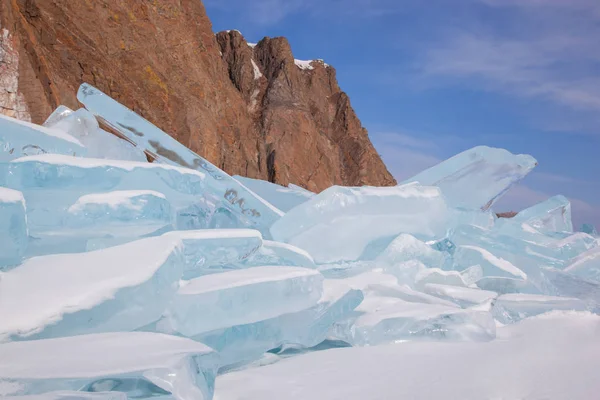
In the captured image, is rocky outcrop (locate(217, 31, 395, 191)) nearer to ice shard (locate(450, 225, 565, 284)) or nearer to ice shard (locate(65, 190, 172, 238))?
ice shard (locate(450, 225, 565, 284))

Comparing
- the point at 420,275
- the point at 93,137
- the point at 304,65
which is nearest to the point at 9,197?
the point at 93,137

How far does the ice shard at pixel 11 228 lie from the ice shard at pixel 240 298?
14.7 inches

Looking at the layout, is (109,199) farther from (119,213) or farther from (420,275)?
(420,275)

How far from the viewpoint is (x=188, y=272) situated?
1.58 metres

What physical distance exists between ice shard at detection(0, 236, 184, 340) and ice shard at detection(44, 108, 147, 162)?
4.28ft

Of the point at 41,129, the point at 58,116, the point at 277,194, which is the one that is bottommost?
the point at 277,194

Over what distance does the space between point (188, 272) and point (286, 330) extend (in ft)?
1.16

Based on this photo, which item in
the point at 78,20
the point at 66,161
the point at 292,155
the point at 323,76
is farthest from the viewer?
the point at 323,76

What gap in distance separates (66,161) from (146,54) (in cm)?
1634

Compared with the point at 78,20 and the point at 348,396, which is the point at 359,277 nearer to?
the point at 348,396

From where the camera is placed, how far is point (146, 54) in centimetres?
1670

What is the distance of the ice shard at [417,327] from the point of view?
1553mm

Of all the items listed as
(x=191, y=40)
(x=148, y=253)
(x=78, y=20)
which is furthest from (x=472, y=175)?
(x=191, y=40)

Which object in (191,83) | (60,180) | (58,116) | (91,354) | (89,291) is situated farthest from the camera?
(191,83)
